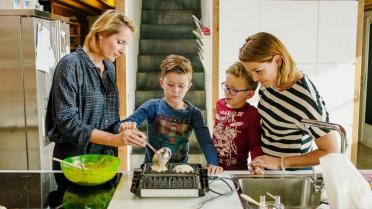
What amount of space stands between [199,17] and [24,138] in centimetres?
347

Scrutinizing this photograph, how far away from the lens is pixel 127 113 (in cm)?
400

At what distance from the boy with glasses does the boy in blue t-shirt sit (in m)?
0.09

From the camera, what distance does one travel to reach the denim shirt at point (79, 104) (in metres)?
1.75

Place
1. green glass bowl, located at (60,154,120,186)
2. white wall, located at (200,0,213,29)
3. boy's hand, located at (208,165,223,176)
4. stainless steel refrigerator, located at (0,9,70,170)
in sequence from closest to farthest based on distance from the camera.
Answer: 1. green glass bowl, located at (60,154,120,186)
2. boy's hand, located at (208,165,223,176)
3. stainless steel refrigerator, located at (0,9,70,170)
4. white wall, located at (200,0,213,29)

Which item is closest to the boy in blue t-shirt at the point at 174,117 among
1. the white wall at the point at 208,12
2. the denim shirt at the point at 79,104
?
the denim shirt at the point at 79,104

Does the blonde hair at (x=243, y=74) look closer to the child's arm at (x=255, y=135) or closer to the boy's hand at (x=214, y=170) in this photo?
the child's arm at (x=255, y=135)

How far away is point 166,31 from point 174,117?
12.0ft

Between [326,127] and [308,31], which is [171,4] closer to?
[308,31]

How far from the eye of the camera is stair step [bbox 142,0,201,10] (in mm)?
5891

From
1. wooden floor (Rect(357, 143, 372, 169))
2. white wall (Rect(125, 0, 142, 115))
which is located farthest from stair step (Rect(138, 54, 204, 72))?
wooden floor (Rect(357, 143, 372, 169))

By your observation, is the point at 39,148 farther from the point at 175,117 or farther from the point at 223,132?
the point at 223,132

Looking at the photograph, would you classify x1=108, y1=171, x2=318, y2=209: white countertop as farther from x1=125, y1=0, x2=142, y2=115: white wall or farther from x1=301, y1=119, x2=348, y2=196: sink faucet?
x1=125, y1=0, x2=142, y2=115: white wall

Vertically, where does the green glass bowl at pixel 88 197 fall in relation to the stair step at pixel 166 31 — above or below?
below

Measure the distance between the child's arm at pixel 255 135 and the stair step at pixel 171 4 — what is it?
4.20m
